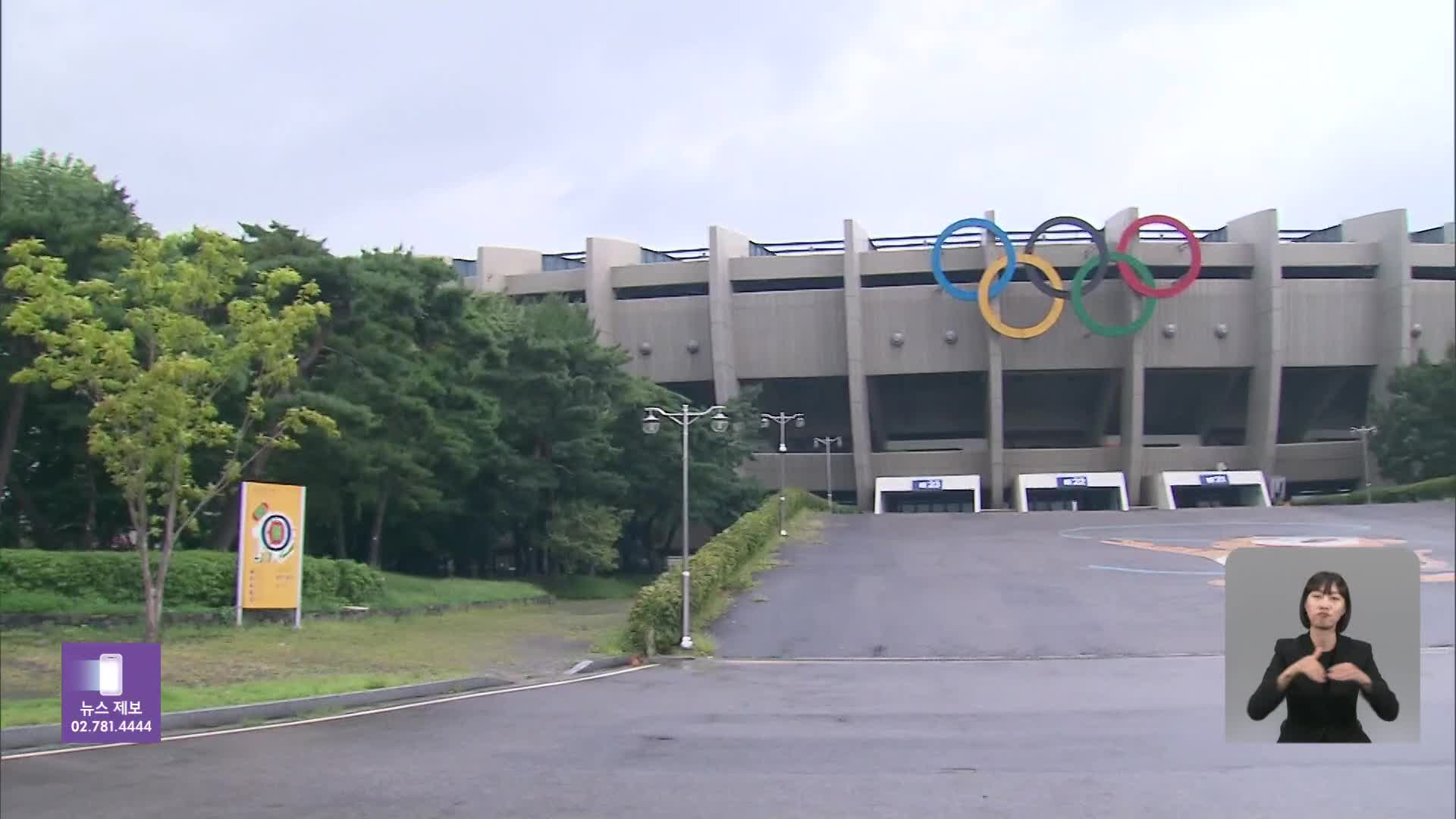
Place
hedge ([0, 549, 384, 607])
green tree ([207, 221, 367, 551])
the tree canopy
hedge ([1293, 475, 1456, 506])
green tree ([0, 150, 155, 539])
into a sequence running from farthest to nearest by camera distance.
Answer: green tree ([207, 221, 367, 551]) < green tree ([0, 150, 155, 539]) < hedge ([0, 549, 384, 607]) < the tree canopy < hedge ([1293, 475, 1456, 506])

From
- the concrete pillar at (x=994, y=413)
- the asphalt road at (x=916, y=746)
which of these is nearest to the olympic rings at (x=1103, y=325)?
the concrete pillar at (x=994, y=413)

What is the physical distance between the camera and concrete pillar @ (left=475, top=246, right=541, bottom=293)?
54656mm

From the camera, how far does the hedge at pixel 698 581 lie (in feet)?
63.8

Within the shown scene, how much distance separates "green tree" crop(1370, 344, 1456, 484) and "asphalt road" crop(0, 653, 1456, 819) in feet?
3.04

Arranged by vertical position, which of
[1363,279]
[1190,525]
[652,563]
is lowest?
[652,563]

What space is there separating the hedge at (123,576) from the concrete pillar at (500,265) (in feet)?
106

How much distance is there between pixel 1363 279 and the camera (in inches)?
214

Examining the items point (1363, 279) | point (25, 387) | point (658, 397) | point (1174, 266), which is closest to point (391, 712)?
point (1363, 279)

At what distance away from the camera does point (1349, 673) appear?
7.65 ft

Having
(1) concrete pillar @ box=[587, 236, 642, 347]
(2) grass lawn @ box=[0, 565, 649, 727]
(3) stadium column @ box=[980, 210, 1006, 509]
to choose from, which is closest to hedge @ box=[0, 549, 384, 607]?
(2) grass lawn @ box=[0, 565, 649, 727]

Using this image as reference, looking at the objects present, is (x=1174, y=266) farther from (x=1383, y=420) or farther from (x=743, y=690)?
(x=1383, y=420)

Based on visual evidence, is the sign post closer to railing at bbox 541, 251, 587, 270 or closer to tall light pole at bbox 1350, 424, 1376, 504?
tall light pole at bbox 1350, 424, 1376, 504

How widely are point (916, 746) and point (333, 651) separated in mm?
13330

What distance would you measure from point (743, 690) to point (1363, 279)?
9.18 meters
